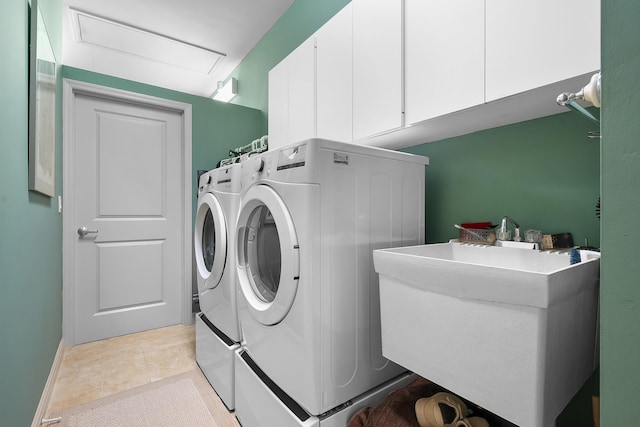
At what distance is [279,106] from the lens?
2154 mm

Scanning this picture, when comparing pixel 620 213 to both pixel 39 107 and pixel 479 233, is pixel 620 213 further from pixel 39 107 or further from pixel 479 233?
pixel 39 107

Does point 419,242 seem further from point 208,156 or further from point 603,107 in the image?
point 208,156

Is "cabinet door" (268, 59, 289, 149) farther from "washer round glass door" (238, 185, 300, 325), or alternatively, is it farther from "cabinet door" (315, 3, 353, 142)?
"washer round glass door" (238, 185, 300, 325)

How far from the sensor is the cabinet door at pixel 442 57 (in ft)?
3.31

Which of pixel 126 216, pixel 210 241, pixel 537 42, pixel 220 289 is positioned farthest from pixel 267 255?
pixel 126 216

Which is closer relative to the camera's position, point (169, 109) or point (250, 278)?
point (250, 278)

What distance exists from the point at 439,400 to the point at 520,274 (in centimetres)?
61

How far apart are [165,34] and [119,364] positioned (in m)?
3.09

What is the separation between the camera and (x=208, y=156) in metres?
2.97

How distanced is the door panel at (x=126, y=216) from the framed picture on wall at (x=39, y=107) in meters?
0.89

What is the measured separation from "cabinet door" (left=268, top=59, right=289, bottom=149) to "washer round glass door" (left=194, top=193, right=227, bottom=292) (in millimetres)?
656

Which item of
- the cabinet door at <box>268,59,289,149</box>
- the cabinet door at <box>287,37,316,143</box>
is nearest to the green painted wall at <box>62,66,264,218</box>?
the cabinet door at <box>268,59,289,149</box>

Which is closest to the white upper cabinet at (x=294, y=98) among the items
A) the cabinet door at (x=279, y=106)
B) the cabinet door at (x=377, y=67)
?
the cabinet door at (x=279, y=106)

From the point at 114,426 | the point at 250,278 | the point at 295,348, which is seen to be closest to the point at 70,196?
the point at 114,426
